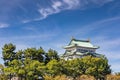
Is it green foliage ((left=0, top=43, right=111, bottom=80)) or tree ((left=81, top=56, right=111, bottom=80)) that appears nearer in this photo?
A: green foliage ((left=0, top=43, right=111, bottom=80))

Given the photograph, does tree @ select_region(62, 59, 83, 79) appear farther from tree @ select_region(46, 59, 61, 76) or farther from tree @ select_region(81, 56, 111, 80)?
tree @ select_region(46, 59, 61, 76)

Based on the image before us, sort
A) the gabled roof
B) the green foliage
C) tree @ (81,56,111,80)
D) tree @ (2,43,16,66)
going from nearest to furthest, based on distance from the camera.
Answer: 1. the green foliage
2. tree @ (2,43,16,66)
3. tree @ (81,56,111,80)
4. the gabled roof

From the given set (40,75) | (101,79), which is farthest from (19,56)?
(101,79)

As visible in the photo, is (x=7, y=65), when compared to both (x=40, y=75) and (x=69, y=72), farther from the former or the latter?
(x=69, y=72)

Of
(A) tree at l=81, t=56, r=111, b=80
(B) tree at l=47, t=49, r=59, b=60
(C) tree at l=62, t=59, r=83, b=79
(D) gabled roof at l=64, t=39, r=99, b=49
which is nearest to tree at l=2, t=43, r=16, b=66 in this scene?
(B) tree at l=47, t=49, r=59, b=60

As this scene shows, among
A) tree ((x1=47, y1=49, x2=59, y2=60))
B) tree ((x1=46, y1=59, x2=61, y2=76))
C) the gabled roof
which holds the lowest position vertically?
tree ((x1=46, y1=59, x2=61, y2=76))

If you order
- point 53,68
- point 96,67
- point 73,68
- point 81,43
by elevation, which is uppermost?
point 81,43

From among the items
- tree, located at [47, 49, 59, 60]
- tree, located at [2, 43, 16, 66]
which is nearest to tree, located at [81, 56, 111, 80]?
tree, located at [47, 49, 59, 60]

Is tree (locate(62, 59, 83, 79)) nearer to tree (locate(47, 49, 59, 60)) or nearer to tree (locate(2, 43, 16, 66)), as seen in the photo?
tree (locate(47, 49, 59, 60))

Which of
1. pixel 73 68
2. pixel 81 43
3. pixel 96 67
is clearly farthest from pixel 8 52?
pixel 81 43

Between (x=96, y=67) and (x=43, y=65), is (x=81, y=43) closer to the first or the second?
(x=96, y=67)

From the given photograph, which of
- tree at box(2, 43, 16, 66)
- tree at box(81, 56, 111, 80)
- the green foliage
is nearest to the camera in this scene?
the green foliage

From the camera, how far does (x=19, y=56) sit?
38.9m

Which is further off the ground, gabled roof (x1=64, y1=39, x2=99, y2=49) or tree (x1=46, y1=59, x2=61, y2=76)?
gabled roof (x1=64, y1=39, x2=99, y2=49)
